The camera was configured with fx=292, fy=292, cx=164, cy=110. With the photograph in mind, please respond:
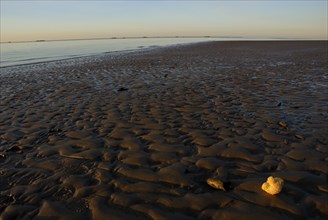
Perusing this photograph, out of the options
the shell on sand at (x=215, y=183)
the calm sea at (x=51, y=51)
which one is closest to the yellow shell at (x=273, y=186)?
the shell on sand at (x=215, y=183)

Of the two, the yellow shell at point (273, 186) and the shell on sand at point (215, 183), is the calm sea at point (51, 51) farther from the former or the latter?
the yellow shell at point (273, 186)

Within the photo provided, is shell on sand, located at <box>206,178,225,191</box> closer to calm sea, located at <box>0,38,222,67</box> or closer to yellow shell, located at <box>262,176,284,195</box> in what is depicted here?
yellow shell, located at <box>262,176,284,195</box>

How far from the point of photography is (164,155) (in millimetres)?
5602

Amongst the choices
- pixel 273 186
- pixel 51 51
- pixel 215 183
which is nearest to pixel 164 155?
pixel 215 183

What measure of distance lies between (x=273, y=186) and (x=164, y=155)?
7.02ft

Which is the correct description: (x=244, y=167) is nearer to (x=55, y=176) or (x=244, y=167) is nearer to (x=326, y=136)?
(x=326, y=136)

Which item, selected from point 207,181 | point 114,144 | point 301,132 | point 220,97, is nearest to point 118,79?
point 220,97

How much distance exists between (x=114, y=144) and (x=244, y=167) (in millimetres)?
2752

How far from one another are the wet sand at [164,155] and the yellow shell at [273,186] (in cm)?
9

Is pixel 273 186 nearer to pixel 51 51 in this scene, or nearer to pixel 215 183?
pixel 215 183

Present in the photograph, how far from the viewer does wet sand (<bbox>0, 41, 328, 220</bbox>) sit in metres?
3.99

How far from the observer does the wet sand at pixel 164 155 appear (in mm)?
3988

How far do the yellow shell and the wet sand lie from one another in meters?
0.09

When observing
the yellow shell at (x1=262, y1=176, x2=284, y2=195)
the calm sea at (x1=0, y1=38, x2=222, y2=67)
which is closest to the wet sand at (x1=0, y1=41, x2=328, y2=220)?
the yellow shell at (x1=262, y1=176, x2=284, y2=195)
